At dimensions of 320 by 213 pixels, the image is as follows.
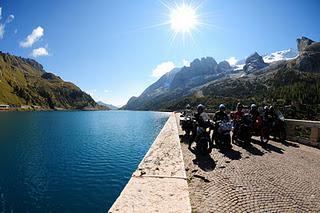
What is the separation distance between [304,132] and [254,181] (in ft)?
41.9

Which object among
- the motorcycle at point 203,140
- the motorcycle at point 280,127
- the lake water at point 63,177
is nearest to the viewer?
the motorcycle at point 203,140

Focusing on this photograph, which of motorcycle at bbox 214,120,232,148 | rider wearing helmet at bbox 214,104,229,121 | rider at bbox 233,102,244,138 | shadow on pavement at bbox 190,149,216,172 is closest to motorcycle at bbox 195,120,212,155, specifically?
shadow on pavement at bbox 190,149,216,172

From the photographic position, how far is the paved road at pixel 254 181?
5.68 meters

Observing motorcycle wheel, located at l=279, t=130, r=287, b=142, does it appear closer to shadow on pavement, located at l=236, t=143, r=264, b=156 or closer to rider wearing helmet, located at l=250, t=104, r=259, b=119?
rider wearing helmet, located at l=250, t=104, r=259, b=119

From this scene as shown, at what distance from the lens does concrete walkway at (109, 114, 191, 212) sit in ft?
16.0

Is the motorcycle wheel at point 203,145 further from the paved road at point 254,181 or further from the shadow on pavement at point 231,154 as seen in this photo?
the shadow on pavement at point 231,154

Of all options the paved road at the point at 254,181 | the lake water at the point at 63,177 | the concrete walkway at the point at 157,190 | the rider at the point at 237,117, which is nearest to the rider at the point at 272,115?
the rider at the point at 237,117

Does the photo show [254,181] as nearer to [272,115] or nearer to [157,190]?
[157,190]

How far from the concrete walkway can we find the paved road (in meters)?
0.46

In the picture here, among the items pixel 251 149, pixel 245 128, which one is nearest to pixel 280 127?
pixel 245 128

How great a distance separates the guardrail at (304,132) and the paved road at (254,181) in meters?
3.11

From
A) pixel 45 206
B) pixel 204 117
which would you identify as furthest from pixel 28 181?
pixel 204 117

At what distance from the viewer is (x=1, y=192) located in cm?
1427

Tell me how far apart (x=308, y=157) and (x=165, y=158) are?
24.6 feet
